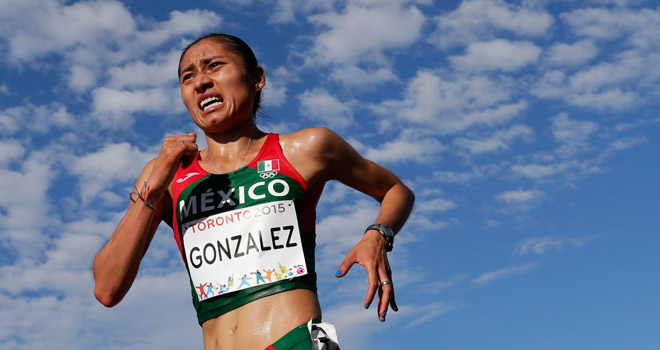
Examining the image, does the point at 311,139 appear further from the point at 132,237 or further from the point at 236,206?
the point at 132,237

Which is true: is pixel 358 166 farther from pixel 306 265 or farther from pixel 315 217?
pixel 306 265

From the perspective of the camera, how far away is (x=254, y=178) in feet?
17.5

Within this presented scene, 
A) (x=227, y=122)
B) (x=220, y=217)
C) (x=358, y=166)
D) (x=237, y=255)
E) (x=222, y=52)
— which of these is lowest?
(x=237, y=255)

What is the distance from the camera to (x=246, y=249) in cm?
509

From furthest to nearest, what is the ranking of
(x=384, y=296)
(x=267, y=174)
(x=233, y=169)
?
(x=233, y=169) → (x=267, y=174) → (x=384, y=296)

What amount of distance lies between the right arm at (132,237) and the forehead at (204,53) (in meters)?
0.82

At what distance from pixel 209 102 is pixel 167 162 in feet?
2.35

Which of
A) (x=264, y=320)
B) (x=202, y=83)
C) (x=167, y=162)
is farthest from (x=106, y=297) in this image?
(x=202, y=83)

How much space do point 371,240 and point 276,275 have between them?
0.71 m

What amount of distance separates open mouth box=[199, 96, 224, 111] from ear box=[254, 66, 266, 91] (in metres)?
0.49

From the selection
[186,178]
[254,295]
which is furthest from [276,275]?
[186,178]

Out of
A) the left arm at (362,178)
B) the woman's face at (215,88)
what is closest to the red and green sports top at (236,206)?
the left arm at (362,178)

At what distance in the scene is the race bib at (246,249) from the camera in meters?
5.02

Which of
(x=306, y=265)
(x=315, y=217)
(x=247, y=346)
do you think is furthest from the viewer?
(x=315, y=217)
